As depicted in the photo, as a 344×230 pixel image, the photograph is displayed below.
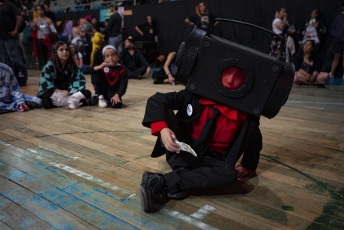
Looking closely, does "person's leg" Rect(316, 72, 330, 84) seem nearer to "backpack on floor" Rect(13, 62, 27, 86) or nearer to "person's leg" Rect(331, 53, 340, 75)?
"person's leg" Rect(331, 53, 340, 75)

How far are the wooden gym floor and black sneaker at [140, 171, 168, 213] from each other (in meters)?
0.03

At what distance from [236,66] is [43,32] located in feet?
19.8

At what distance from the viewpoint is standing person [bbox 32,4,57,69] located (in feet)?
20.0

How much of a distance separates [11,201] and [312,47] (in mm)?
5027

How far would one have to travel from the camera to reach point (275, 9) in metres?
6.33

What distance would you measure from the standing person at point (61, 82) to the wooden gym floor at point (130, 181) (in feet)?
1.80

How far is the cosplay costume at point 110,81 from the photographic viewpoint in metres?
3.34

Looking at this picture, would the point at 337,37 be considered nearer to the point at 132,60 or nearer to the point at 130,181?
the point at 132,60

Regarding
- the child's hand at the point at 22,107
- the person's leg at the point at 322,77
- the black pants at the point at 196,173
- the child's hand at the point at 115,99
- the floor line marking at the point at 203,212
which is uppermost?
the person's leg at the point at 322,77

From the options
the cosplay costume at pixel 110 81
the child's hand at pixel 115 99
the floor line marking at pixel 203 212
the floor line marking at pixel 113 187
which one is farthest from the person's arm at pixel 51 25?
the floor line marking at pixel 203 212

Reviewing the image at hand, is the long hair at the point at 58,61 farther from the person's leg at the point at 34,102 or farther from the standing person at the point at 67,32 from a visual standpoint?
the standing person at the point at 67,32

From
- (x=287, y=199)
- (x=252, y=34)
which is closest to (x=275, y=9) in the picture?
(x=252, y=34)

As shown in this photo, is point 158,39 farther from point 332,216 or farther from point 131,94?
point 332,216

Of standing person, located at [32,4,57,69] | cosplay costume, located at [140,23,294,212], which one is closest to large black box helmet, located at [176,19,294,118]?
cosplay costume, located at [140,23,294,212]
